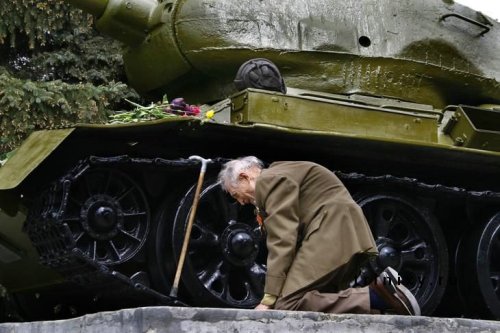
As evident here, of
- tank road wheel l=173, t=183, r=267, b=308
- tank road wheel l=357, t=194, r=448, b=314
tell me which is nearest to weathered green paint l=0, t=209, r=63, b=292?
tank road wheel l=173, t=183, r=267, b=308

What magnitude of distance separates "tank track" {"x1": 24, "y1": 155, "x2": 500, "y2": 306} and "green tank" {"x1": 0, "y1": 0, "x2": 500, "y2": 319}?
0.02m

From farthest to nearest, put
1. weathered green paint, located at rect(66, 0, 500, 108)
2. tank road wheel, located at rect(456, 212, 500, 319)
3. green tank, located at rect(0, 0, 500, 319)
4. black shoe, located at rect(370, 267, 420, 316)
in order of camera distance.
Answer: weathered green paint, located at rect(66, 0, 500, 108)
tank road wheel, located at rect(456, 212, 500, 319)
green tank, located at rect(0, 0, 500, 319)
black shoe, located at rect(370, 267, 420, 316)

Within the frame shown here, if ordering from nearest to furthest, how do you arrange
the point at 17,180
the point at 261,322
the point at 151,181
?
the point at 261,322, the point at 17,180, the point at 151,181

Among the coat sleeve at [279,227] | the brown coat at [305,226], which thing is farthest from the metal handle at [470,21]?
the coat sleeve at [279,227]

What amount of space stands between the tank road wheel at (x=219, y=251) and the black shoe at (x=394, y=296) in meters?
1.42

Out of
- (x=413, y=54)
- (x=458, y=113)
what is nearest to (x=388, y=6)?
(x=413, y=54)

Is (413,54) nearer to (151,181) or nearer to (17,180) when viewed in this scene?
(151,181)

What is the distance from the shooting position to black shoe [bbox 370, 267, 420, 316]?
17.7ft

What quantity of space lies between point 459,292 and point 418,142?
4.81 ft

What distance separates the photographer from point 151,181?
6.76m

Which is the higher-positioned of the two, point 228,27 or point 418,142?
point 228,27

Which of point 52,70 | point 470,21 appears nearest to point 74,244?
point 470,21

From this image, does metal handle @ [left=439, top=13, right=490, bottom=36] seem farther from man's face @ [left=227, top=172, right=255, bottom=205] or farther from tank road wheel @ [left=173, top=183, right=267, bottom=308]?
man's face @ [left=227, top=172, right=255, bottom=205]

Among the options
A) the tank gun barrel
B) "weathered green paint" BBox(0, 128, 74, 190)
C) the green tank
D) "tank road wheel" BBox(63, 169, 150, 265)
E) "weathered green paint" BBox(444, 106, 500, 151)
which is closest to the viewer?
"weathered green paint" BBox(0, 128, 74, 190)
